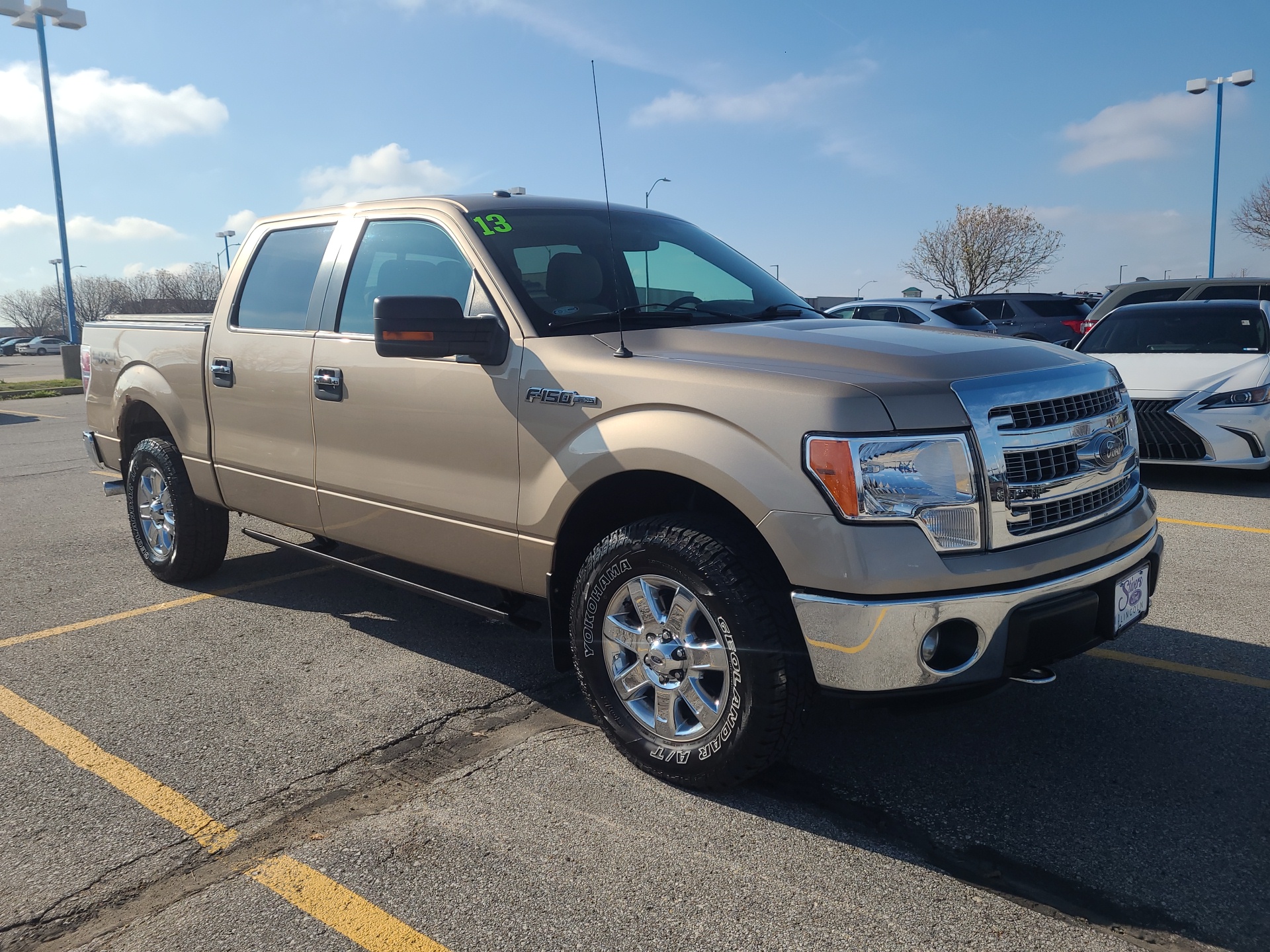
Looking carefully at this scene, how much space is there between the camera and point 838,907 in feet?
8.39

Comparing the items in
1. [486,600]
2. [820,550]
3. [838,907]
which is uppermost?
[820,550]

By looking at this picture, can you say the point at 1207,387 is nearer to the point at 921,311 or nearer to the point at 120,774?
the point at 921,311

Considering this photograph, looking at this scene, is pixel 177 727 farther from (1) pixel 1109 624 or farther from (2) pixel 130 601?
(1) pixel 1109 624

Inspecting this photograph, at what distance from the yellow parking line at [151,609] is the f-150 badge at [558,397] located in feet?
5.58

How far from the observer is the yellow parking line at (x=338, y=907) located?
244cm

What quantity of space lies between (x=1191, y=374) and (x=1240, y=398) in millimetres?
438

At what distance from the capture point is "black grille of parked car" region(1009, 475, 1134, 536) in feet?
9.38

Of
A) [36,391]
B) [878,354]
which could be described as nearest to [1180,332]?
[878,354]

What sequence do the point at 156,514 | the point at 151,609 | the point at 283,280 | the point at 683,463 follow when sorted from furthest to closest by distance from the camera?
the point at 156,514 → the point at 151,609 → the point at 283,280 → the point at 683,463

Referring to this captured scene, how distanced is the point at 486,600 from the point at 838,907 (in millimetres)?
2128

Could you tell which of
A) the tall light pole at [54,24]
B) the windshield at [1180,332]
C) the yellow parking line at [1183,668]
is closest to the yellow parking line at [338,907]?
the yellow parking line at [1183,668]

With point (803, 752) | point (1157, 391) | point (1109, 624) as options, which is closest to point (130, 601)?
point (803, 752)

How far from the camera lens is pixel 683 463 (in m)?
3.02

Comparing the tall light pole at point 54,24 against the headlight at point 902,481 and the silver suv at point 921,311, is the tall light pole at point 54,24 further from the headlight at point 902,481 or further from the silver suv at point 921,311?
the headlight at point 902,481
